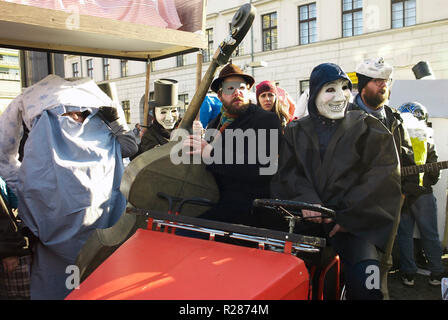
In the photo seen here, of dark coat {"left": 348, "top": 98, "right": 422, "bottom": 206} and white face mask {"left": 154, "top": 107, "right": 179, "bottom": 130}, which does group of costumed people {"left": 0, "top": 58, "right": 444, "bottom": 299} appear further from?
white face mask {"left": 154, "top": 107, "right": 179, "bottom": 130}

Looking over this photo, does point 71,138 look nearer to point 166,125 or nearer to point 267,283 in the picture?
point 166,125

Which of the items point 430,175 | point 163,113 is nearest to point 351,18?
point 430,175

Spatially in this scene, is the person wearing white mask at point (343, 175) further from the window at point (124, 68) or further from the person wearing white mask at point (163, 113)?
the window at point (124, 68)

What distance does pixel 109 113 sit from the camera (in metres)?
3.11

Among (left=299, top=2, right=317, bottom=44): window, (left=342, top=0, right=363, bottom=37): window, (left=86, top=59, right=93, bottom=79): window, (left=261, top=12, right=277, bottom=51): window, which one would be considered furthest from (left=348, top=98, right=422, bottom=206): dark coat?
(left=86, top=59, right=93, bottom=79): window

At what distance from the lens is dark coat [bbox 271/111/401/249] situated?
2.20 metres

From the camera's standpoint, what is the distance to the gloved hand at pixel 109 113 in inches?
122

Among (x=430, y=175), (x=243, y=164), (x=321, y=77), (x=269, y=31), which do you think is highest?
(x=269, y=31)

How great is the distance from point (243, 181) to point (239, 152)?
0.19 m

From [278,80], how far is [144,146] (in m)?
16.3

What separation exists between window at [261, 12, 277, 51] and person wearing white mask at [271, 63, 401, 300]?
18263 mm

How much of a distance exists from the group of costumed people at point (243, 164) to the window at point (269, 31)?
56.9 feet

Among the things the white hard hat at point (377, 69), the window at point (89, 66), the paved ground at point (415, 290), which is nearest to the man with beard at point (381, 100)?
the white hard hat at point (377, 69)

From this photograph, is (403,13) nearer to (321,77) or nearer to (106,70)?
(321,77)
